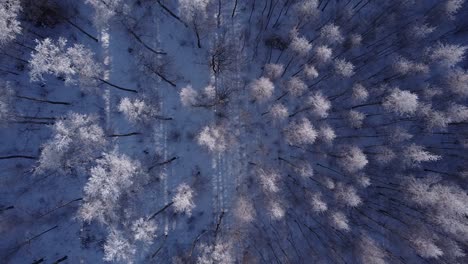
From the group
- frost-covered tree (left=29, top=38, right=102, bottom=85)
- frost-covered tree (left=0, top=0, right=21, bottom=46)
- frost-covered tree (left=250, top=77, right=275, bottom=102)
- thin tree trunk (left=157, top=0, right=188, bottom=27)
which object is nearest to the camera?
frost-covered tree (left=0, top=0, right=21, bottom=46)

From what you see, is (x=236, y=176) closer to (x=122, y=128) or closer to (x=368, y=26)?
(x=122, y=128)

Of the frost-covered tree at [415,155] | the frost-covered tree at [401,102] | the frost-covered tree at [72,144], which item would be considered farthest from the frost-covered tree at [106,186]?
the frost-covered tree at [415,155]

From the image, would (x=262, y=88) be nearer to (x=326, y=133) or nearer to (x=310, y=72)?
(x=310, y=72)

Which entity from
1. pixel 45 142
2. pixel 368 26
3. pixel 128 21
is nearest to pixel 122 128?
pixel 45 142

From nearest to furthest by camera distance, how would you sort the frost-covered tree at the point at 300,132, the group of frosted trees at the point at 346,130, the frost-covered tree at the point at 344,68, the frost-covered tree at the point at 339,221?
the frost-covered tree at the point at 300,132 < the frost-covered tree at the point at 339,221 < the frost-covered tree at the point at 344,68 < the group of frosted trees at the point at 346,130

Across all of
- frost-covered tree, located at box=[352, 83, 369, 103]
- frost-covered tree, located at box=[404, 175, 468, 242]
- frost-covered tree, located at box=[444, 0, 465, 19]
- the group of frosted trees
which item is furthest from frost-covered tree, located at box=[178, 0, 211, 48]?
frost-covered tree, located at box=[404, 175, 468, 242]

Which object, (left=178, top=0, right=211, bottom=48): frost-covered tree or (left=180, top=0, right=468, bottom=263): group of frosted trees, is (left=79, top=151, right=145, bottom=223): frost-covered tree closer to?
(left=180, top=0, right=468, bottom=263): group of frosted trees

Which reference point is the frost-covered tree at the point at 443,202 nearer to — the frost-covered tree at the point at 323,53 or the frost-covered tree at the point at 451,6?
the frost-covered tree at the point at 323,53
